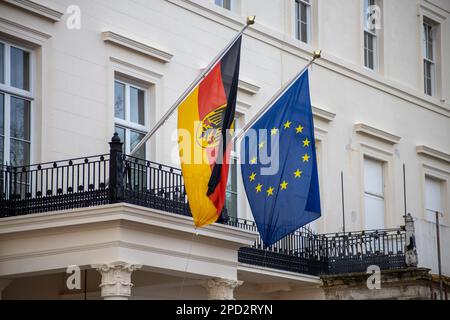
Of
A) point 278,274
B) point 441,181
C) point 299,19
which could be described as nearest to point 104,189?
point 278,274

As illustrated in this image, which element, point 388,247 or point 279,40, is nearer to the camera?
point 388,247

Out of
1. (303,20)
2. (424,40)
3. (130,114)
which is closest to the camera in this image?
(130,114)

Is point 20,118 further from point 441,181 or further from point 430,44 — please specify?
point 430,44

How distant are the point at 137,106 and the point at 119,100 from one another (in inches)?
21.0

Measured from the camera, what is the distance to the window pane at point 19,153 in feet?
67.5

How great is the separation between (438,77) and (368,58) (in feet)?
9.93

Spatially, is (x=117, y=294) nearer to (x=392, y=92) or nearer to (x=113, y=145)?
(x=113, y=145)

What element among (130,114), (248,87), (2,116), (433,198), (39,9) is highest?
(39,9)

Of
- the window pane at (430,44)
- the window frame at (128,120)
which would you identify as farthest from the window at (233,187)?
the window pane at (430,44)

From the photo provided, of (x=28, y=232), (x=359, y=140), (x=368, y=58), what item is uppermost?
(x=368, y=58)

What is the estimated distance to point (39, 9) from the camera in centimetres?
2091

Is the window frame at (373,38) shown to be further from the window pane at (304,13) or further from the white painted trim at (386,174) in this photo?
the window pane at (304,13)

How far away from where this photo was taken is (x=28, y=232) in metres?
19.1
